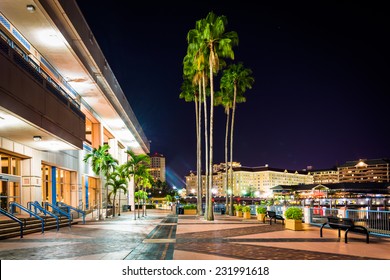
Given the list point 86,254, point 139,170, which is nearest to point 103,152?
point 139,170

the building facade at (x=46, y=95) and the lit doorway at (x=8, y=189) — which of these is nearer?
the building facade at (x=46, y=95)

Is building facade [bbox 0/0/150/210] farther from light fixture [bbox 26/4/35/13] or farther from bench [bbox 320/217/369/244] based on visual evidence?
bench [bbox 320/217/369/244]

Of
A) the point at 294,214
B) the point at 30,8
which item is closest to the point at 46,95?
the point at 30,8

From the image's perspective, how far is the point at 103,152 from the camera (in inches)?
1516

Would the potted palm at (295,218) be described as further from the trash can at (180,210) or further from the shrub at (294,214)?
the trash can at (180,210)

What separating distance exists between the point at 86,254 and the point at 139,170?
91.9 ft

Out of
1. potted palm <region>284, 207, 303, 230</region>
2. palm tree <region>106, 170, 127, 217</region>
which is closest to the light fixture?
potted palm <region>284, 207, 303, 230</region>

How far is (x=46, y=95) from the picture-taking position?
22266mm

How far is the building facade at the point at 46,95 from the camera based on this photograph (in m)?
19.2

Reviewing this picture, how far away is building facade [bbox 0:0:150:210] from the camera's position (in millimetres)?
19250

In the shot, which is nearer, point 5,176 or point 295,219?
point 295,219

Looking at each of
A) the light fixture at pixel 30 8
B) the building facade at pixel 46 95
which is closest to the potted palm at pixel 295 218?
the building facade at pixel 46 95

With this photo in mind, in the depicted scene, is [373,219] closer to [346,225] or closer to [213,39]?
[346,225]
